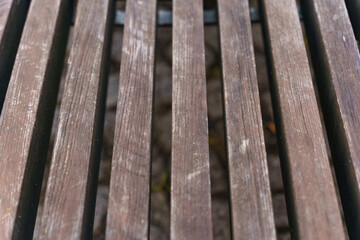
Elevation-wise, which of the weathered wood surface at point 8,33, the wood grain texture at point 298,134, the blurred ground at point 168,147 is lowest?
the blurred ground at point 168,147

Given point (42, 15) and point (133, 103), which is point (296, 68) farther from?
point (42, 15)

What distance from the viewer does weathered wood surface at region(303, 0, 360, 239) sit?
95 cm

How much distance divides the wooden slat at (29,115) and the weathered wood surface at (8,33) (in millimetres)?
53

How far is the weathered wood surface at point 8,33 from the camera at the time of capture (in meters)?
1.12

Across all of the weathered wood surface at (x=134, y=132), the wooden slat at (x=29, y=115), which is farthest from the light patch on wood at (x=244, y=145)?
the wooden slat at (x=29, y=115)

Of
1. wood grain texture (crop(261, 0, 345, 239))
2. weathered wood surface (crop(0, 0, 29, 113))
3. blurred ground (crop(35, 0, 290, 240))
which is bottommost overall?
blurred ground (crop(35, 0, 290, 240))

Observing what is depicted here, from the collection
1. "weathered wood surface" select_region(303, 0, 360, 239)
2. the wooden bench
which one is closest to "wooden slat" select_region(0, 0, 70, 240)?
the wooden bench

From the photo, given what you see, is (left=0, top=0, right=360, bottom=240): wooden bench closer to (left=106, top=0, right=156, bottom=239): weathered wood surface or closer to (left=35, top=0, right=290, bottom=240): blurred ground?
(left=106, top=0, right=156, bottom=239): weathered wood surface

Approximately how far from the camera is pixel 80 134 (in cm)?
98

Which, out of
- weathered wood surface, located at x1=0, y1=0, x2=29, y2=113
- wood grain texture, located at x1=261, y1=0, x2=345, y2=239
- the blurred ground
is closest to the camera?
wood grain texture, located at x1=261, y1=0, x2=345, y2=239

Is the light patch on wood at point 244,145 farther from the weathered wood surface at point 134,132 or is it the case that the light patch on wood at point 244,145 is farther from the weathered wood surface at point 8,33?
the weathered wood surface at point 8,33

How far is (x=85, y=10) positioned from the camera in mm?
1207

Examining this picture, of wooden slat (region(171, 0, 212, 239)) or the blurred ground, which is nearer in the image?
wooden slat (region(171, 0, 212, 239))

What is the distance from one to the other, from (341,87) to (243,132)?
0.30 meters
